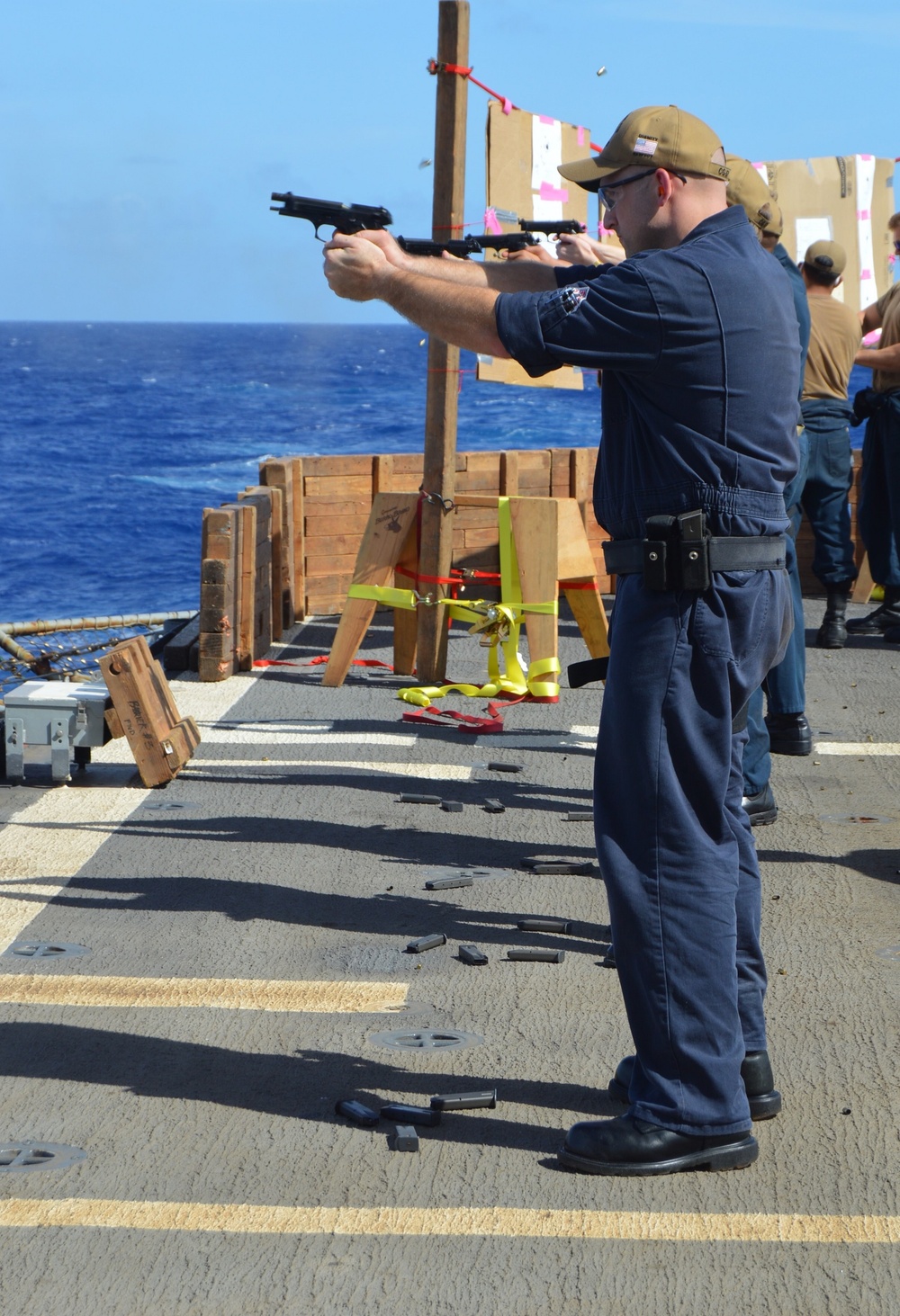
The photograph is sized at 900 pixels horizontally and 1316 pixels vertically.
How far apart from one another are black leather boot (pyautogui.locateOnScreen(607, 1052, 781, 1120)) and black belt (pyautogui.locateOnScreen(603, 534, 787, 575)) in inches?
46.3

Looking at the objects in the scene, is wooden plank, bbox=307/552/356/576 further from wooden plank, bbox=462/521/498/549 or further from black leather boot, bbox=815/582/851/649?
black leather boot, bbox=815/582/851/649

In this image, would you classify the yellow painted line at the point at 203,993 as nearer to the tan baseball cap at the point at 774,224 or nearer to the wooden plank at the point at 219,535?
the tan baseball cap at the point at 774,224

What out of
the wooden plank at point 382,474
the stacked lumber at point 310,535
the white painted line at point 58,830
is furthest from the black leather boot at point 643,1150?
the wooden plank at point 382,474

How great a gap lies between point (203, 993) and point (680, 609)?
1956 millimetres

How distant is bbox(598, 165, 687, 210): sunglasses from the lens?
3359mm

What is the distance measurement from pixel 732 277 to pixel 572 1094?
199 cm

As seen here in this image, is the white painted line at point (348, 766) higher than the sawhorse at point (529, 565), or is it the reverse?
the sawhorse at point (529, 565)

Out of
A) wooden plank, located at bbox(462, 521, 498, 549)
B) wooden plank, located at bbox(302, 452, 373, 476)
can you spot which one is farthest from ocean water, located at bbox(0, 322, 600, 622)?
wooden plank, located at bbox(302, 452, 373, 476)

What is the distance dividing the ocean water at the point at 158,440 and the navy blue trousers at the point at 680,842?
273 inches

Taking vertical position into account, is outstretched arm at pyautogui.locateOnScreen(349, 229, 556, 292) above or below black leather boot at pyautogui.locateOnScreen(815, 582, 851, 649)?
above

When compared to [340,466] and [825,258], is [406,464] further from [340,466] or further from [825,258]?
[825,258]

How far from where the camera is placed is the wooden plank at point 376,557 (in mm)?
8992

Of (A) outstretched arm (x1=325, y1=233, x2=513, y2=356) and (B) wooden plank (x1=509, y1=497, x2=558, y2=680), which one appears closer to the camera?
(A) outstretched arm (x1=325, y1=233, x2=513, y2=356)

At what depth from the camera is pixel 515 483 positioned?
11539 mm
